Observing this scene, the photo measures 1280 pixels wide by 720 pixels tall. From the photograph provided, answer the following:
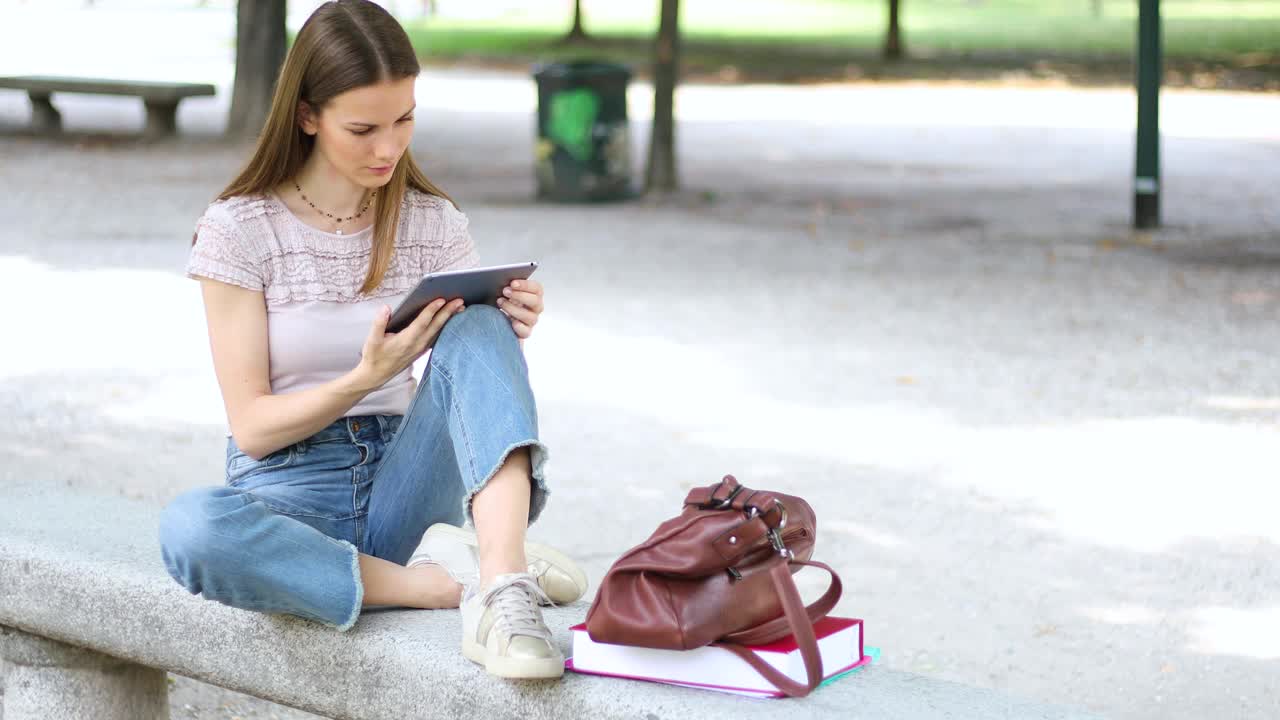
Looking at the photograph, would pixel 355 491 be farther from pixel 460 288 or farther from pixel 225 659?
pixel 460 288

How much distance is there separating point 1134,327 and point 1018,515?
313 centimetres

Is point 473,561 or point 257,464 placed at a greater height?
point 257,464

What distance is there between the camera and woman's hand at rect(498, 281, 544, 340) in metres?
2.95

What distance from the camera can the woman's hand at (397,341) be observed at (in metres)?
2.80

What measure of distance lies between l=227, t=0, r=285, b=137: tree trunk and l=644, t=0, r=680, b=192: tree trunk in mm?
4995

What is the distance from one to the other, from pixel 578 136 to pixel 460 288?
9.58m

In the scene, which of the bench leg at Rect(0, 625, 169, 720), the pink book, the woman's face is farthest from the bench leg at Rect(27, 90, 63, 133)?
the pink book

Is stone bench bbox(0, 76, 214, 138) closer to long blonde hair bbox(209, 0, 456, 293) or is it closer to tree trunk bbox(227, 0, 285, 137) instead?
tree trunk bbox(227, 0, 285, 137)

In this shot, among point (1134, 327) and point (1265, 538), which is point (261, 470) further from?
point (1134, 327)

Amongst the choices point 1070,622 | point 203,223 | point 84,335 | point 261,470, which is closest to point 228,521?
point 261,470

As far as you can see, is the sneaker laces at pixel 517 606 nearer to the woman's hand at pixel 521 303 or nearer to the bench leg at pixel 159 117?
the woman's hand at pixel 521 303

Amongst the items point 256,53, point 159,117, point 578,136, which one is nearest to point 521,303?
point 578,136

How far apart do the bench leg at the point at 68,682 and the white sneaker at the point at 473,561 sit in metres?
0.67

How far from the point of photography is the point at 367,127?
2.98 m
